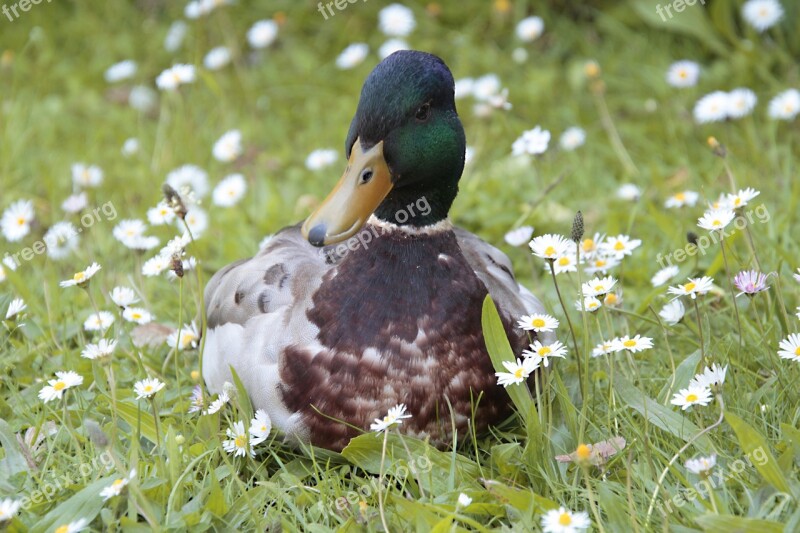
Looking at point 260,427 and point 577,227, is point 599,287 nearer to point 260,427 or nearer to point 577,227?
point 577,227

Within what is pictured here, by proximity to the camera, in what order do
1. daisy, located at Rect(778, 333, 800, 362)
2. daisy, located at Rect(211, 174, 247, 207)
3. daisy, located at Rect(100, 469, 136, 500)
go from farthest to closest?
daisy, located at Rect(211, 174, 247, 207) < daisy, located at Rect(778, 333, 800, 362) < daisy, located at Rect(100, 469, 136, 500)

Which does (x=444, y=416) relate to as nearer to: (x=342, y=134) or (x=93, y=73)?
(x=342, y=134)

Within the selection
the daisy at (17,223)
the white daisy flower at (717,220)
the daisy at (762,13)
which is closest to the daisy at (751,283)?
the white daisy flower at (717,220)

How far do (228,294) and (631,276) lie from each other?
135cm

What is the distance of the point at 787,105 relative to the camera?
378 cm

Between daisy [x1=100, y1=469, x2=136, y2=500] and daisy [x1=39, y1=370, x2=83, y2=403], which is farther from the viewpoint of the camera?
daisy [x1=39, y1=370, x2=83, y2=403]

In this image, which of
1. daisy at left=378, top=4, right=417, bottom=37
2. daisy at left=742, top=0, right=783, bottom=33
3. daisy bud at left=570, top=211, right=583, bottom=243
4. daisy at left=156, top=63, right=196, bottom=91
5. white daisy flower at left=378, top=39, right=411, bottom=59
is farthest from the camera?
daisy at left=378, top=4, right=417, bottom=37

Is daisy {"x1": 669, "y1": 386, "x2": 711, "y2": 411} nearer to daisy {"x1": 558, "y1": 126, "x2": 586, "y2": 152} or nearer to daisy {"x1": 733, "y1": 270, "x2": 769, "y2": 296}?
daisy {"x1": 733, "y1": 270, "x2": 769, "y2": 296}

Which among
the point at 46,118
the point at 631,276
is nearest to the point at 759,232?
the point at 631,276

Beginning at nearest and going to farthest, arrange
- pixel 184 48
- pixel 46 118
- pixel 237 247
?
pixel 237 247 < pixel 46 118 < pixel 184 48

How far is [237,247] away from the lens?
365 centimetres

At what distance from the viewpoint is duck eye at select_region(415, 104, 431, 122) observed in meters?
2.29

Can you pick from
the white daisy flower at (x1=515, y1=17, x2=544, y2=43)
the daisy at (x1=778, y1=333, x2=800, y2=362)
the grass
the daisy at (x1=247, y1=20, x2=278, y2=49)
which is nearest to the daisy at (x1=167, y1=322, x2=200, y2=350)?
the grass

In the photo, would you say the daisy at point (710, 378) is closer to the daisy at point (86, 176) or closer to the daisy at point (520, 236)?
the daisy at point (520, 236)
